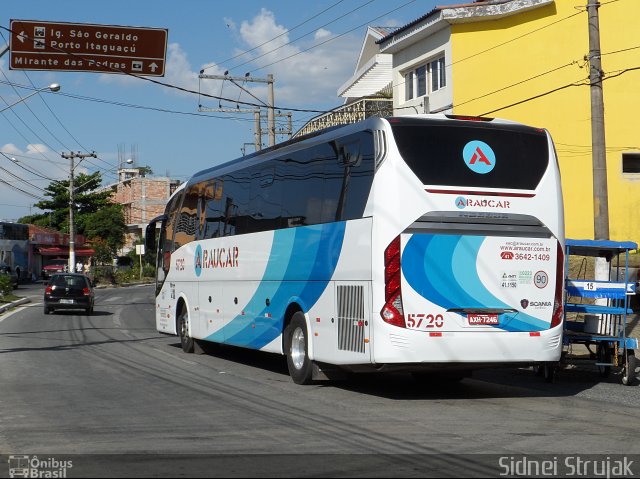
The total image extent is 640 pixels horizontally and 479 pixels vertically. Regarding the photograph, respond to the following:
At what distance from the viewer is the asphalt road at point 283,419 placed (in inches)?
325

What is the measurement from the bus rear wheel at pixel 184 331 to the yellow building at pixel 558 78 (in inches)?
643

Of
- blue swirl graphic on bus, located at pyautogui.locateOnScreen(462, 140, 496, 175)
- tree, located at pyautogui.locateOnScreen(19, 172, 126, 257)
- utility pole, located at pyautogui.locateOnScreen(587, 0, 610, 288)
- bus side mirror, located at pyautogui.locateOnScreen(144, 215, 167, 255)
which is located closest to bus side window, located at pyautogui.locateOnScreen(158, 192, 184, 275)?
bus side mirror, located at pyautogui.locateOnScreen(144, 215, 167, 255)

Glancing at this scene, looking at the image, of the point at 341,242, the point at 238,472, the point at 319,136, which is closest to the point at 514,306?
the point at 341,242

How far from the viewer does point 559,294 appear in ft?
42.9

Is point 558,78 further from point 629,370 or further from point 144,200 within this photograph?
point 144,200

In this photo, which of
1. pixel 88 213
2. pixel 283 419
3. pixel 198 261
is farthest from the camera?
pixel 88 213

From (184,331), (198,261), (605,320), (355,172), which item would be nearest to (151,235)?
(184,331)

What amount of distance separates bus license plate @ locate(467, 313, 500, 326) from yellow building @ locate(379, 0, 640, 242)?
20.7 meters

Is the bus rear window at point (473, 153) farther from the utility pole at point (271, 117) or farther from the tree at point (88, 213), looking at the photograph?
the tree at point (88, 213)

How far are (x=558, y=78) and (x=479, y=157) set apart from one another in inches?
866

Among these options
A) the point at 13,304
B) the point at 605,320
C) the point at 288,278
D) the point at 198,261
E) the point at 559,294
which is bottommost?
A: the point at 13,304

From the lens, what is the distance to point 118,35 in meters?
23.8

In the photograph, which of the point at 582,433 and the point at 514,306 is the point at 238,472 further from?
the point at 514,306

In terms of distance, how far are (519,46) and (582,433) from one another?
85.9ft
